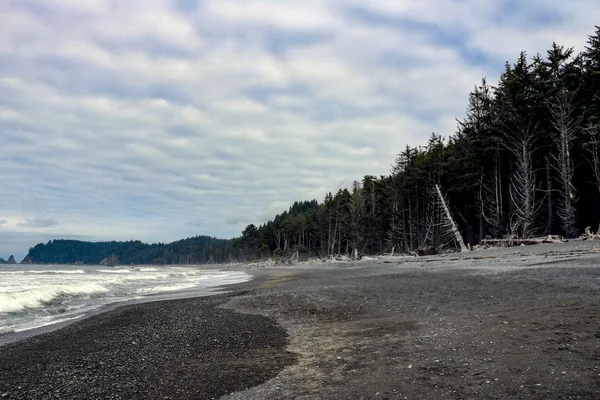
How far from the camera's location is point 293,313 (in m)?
13.6

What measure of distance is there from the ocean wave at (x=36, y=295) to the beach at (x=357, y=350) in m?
7.62

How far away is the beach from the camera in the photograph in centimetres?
551

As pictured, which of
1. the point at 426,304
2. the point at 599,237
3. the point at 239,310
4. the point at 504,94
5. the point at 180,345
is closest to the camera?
the point at 180,345

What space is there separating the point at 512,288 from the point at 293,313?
24.2ft

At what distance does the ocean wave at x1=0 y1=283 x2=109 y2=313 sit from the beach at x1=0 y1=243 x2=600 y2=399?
25.0 feet

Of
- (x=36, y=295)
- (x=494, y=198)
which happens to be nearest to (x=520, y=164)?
(x=494, y=198)

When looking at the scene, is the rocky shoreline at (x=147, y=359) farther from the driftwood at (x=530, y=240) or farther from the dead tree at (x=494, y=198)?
the dead tree at (x=494, y=198)

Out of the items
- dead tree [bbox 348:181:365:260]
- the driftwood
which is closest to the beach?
the driftwood

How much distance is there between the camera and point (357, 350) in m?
7.66

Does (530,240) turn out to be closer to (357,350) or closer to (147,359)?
(357,350)

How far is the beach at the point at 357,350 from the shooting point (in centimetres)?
551

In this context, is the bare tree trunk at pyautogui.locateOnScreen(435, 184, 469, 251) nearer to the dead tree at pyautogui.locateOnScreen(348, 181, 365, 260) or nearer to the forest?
the forest

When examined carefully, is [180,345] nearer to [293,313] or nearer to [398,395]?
[293,313]

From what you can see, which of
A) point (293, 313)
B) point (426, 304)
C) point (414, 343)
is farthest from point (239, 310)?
point (414, 343)
